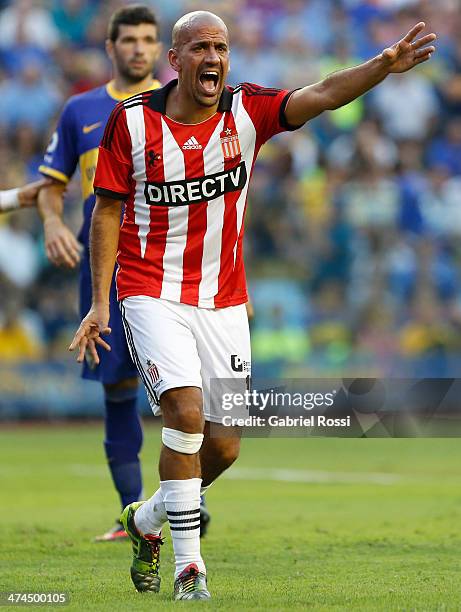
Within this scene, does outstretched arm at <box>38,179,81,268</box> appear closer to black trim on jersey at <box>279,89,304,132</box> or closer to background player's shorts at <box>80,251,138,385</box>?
background player's shorts at <box>80,251,138,385</box>

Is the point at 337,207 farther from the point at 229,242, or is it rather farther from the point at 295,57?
the point at 229,242

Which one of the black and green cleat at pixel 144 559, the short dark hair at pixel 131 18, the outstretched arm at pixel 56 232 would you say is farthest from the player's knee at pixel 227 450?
the short dark hair at pixel 131 18

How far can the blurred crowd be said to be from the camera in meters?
16.3

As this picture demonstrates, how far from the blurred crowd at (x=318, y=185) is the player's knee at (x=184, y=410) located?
999 cm

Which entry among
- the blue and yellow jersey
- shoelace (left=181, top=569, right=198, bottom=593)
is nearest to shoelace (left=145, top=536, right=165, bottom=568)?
shoelace (left=181, top=569, right=198, bottom=593)

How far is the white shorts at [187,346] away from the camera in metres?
5.58

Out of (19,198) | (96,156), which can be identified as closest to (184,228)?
(96,156)

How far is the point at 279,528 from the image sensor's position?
8.23m

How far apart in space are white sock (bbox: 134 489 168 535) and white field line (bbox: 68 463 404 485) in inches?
212

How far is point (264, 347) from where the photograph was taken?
1627cm

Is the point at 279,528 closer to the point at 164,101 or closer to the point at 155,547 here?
the point at 155,547

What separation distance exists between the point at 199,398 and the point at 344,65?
598 inches

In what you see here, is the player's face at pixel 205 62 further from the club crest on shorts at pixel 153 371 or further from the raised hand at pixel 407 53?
the club crest on shorts at pixel 153 371

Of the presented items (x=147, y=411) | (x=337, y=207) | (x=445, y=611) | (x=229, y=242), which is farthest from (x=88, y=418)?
(x=445, y=611)
